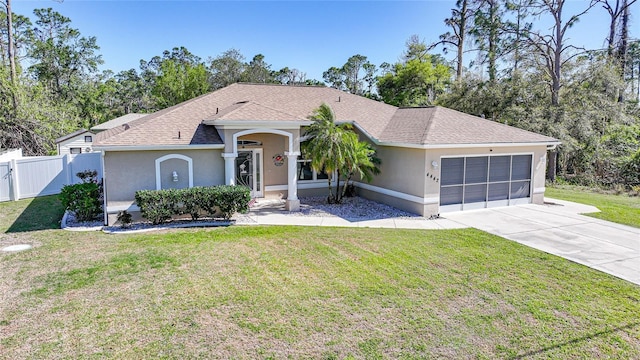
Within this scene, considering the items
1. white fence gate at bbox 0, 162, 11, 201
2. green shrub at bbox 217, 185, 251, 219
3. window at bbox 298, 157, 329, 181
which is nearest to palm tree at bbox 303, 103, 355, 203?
window at bbox 298, 157, 329, 181

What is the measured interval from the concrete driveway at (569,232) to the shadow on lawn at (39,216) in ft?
46.9

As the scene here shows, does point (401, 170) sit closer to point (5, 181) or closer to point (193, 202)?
point (193, 202)

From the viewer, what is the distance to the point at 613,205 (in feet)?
55.4

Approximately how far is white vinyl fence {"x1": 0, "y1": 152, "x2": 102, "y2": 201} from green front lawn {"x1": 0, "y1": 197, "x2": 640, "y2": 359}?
27.7 ft

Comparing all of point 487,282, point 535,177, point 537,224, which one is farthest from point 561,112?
point 487,282

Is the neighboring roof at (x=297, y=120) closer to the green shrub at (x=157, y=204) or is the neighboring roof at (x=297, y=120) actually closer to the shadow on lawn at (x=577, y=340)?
the green shrub at (x=157, y=204)

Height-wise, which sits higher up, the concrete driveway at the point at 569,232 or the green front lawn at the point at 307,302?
the concrete driveway at the point at 569,232

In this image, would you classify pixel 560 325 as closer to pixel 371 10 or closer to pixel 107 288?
pixel 107 288

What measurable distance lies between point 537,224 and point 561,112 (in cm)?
1672

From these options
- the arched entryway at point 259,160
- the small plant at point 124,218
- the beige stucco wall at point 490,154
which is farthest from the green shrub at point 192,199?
→ the beige stucco wall at point 490,154

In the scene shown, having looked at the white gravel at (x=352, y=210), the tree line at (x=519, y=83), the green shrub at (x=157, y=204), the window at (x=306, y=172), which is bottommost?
the white gravel at (x=352, y=210)

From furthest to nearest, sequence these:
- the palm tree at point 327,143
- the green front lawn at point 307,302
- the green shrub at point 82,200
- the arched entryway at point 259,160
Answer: the arched entryway at point 259,160
the palm tree at point 327,143
the green shrub at point 82,200
the green front lawn at point 307,302

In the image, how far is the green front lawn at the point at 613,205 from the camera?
1396 cm

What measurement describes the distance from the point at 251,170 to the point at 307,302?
34.2 feet
